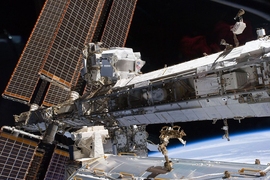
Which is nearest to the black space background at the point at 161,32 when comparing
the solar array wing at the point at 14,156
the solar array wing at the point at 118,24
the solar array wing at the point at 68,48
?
the solar array wing at the point at 118,24

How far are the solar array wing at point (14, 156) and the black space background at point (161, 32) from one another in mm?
3416

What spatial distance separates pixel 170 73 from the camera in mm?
4523

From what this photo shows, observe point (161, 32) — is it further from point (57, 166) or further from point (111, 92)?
point (111, 92)

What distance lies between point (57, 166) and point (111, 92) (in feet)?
15.7

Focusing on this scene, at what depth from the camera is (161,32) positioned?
1184 cm

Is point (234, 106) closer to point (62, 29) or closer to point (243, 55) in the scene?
point (243, 55)

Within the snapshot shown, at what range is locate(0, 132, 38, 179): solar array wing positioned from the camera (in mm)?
8094

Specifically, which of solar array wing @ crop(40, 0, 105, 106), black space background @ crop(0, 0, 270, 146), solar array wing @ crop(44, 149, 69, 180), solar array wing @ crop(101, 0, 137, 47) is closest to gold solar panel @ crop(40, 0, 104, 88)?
solar array wing @ crop(40, 0, 105, 106)

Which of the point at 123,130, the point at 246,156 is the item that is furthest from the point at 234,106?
the point at 246,156

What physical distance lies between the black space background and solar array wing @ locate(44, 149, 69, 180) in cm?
342

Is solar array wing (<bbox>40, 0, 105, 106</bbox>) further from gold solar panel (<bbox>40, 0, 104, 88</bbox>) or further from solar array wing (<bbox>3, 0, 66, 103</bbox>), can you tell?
solar array wing (<bbox>3, 0, 66, 103</bbox>)

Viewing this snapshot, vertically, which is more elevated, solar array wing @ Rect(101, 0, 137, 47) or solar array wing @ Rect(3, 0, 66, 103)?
solar array wing @ Rect(101, 0, 137, 47)

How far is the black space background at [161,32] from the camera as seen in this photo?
961 cm

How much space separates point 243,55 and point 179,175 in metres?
1.60
